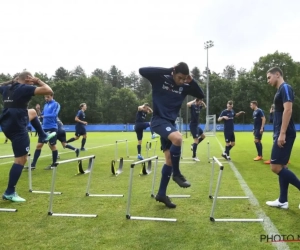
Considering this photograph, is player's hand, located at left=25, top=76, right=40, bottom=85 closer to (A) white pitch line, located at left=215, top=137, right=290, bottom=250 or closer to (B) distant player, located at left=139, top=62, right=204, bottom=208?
(B) distant player, located at left=139, top=62, right=204, bottom=208

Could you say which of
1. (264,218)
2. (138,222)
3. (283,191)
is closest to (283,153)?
(283,191)

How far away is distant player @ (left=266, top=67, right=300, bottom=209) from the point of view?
508 centimetres

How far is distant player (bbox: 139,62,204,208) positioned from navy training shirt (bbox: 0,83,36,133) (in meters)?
2.16

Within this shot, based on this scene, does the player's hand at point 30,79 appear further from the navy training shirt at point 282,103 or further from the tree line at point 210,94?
the tree line at point 210,94

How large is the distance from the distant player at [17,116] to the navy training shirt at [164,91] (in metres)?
1.99

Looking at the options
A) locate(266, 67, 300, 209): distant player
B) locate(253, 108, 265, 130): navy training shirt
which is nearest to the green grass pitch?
locate(266, 67, 300, 209): distant player

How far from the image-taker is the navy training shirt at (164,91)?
5438mm

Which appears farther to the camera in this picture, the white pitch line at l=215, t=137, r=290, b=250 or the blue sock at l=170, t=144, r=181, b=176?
the blue sock at l=170, t=144, r=181, b=176

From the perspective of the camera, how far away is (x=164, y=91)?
5.49 m

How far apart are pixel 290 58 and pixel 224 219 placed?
68035 mm

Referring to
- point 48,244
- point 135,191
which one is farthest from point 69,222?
point 135,191

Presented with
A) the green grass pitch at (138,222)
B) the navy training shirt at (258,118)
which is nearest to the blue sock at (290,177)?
the green grass pitch at (138,222)

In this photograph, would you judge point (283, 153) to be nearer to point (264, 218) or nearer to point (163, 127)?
point (264, 218)

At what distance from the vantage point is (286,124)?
5062 mm
